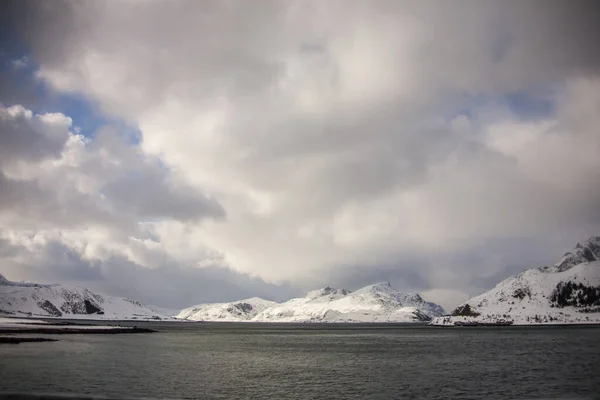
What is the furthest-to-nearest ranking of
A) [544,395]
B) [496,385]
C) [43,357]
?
[43,357], [496,385], [544,395]

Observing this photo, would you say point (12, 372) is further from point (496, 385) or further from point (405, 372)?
point (496, 385)

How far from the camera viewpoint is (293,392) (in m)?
51.9

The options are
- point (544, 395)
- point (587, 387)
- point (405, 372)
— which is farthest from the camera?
point (405, 372)

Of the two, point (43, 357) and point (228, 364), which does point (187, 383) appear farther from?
point (43, 357)

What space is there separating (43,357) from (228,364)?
32895mm

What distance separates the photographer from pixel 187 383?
2254 inches

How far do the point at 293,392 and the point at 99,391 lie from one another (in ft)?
71.0

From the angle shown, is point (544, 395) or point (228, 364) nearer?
point (544, 395)

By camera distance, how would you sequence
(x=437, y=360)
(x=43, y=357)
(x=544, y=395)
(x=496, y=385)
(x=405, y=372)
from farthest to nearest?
(x=437, y=360)
(x=43, y=357)
(x=405, y=372)
(x=496, y=385)
(x=544, y=395)

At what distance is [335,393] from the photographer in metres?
51.6

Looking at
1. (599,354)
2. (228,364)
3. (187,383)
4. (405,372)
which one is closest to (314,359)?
(228,364)

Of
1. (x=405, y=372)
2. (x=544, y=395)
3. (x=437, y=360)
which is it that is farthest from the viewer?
(x=437, y=360)

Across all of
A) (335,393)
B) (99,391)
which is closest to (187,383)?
(99,391)

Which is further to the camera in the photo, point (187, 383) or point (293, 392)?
point (187, 383)
